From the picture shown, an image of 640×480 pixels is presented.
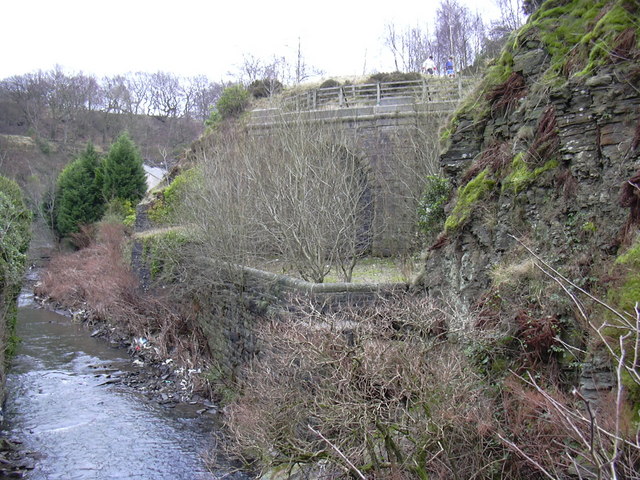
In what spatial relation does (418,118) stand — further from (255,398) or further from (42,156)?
(42,156)

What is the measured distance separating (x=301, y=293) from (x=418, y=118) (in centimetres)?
889

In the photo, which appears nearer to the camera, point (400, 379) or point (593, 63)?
point (400, 379)

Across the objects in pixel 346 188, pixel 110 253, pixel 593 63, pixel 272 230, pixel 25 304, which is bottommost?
pixel 25 304

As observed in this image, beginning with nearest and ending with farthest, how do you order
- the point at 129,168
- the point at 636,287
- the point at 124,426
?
the point at 636,287 < the point at 124,426 < the point at 129,168

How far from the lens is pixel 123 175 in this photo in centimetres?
3177

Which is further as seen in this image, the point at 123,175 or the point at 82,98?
the point at 82,98

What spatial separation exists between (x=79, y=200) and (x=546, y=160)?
1228 inches

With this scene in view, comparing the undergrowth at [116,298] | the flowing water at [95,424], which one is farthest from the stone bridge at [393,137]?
the flowing water at [95,424]

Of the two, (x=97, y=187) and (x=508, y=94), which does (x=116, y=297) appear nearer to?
(x=97, y=187)

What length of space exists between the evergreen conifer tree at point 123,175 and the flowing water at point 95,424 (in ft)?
54.4

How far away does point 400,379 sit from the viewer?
5.27m

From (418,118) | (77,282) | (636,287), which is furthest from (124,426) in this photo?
(77,282)

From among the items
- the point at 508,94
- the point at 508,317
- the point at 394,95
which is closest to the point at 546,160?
the point at 508,94

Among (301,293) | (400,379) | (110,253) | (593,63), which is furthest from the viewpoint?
(110,253)
